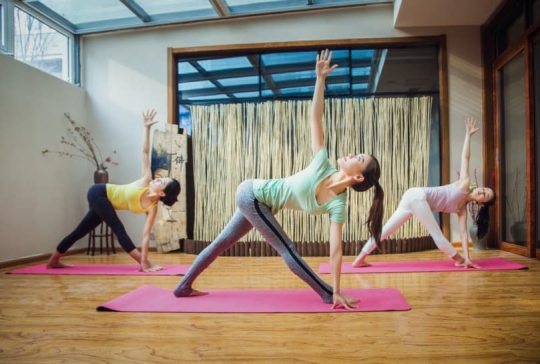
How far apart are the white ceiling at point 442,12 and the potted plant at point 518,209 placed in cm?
164

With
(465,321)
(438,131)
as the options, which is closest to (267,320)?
(465,321)

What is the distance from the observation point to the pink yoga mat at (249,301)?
2328 mm

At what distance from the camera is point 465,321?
2.06 m

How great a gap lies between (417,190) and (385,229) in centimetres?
40

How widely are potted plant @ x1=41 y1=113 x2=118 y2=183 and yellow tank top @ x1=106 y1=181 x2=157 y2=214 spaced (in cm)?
139

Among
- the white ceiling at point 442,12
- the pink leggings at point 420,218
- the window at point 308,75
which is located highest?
the white ceiling at point 442,12

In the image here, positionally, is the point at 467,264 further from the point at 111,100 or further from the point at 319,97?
the point at 111,100

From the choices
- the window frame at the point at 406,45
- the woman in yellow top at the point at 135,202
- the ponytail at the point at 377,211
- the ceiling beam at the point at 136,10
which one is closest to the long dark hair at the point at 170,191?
the woman in yellow top at the point at 135,202

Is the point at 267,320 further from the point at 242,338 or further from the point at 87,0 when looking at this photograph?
the point at 87,0

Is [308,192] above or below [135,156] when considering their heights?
below

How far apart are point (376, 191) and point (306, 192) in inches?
17.0

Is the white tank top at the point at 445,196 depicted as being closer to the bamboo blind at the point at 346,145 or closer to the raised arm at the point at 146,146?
the bamboo blind at the point at 346,145

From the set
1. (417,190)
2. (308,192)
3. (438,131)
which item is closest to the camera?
(308,192)

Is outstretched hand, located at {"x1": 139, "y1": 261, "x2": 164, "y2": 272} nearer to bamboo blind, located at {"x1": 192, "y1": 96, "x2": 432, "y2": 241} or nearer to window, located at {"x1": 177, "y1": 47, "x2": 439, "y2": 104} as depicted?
bamboo blind, located at {"x1": 192, "y1": 96, "x2": 432, "y2": 241}
